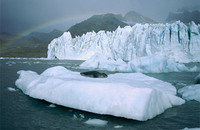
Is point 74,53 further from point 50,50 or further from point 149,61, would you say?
point 149,61

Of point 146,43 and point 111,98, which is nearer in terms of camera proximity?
point 111,98

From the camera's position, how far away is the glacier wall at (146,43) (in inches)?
1606

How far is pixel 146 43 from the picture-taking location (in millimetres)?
44312

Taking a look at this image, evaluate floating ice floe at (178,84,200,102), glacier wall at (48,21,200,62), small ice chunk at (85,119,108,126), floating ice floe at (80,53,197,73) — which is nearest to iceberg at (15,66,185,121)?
small ice chunk at (85,119,108,126)

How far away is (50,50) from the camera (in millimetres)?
72500

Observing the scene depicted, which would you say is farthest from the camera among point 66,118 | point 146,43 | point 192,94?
point 146,43

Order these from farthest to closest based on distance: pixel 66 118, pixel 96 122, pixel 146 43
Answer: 1. pixel 146 43
2. pixel 66 118
3. pixel 96 122

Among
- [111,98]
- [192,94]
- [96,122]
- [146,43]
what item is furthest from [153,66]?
[146,43]

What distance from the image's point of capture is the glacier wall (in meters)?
40.8

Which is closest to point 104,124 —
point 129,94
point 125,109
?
point 125,109

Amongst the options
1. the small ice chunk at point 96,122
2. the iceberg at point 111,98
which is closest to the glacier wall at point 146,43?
the iceberg at point 111,98

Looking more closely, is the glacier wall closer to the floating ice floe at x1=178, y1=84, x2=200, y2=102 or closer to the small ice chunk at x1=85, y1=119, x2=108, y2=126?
the floating ice floe at x1=178, y1=84, x2=200, y2=102

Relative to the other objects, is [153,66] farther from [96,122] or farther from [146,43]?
[146,43]

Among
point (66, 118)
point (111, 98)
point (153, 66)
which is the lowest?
point (66, 118)
